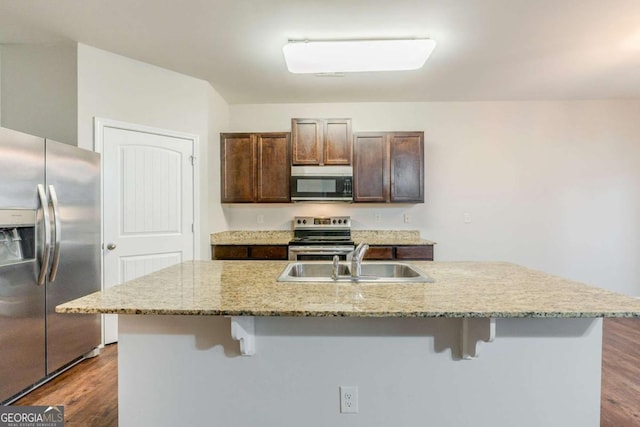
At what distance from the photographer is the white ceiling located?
214 cm

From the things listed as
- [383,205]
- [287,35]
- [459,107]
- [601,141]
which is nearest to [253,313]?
[287,35]

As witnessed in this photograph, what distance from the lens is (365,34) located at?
244 centimetres

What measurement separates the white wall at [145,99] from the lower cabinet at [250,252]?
0.14m

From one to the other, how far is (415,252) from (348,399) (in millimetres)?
2236

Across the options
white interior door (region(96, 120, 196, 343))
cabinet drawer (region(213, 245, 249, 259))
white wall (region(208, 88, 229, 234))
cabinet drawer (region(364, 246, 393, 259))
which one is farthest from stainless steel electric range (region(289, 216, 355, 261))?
white interior door (region(96, 120, 196, 343))

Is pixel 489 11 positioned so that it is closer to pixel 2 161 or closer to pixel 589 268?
pixel 2 161

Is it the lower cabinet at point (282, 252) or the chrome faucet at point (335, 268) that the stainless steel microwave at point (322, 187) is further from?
the chrome faucet at point (335, 268)

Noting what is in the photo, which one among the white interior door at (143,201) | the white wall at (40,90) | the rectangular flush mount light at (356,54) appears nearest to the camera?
the rectangular flush mount light at (356,54)

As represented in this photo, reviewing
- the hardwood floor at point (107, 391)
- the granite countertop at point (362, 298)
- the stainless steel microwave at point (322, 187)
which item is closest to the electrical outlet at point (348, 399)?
the granite countertop at point (362, 298)

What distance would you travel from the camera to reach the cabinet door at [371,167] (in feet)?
12.0

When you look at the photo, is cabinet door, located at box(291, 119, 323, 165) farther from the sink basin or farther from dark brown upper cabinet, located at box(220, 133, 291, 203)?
the sink basin

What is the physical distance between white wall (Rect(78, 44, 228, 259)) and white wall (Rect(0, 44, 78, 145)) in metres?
0.11

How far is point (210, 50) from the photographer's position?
272 centimetres

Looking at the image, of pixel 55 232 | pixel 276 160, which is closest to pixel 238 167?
pixel 276 160
